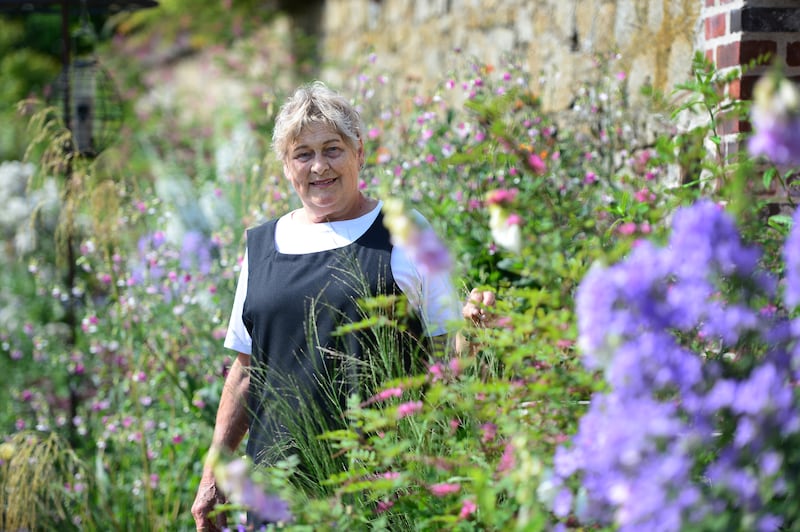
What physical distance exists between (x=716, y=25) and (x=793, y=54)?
26cm

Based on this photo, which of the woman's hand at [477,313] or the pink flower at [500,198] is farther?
the woman's hand at [477,313]

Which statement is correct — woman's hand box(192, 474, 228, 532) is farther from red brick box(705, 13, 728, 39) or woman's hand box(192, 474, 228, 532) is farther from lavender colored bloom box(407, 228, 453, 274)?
red brick box(705, 13, 728, 39)

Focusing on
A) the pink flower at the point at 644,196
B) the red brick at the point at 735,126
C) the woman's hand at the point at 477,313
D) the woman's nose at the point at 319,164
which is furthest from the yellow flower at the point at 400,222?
the red brick at the point at 735,126

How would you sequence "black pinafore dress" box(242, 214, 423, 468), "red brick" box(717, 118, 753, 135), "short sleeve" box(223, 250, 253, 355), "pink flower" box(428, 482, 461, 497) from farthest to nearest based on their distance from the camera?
"red brick" box(717, 118, 753, 135) < "short sleeve" box(223, 250, 253, 355) < "black pinafore dress" box(242, 214, 423, 468) < "pink flower" box(428, 482, 461, 497)

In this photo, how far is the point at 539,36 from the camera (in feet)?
15.9

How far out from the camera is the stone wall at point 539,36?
146 inches

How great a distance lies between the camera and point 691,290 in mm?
1202

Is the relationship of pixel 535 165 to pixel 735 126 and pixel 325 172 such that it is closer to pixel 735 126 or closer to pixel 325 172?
pixel 325 172

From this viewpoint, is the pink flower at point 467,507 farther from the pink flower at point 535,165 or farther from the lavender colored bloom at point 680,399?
the pink flower at point 535,165

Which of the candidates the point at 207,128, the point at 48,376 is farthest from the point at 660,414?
the point at 207,128

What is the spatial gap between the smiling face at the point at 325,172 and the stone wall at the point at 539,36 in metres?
1.57

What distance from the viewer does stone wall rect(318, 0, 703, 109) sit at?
370 cm

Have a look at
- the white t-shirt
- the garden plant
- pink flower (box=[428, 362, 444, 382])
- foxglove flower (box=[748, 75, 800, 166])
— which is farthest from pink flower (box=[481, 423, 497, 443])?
foxglove flower (box=[748, 75, 800, 166])

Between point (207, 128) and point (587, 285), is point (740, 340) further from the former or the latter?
point (207, 128)
